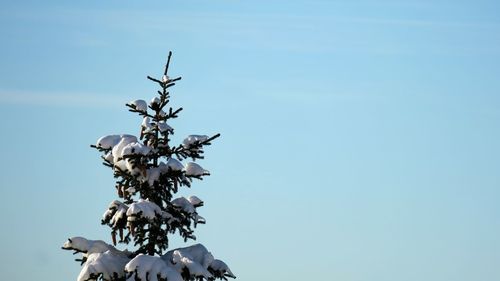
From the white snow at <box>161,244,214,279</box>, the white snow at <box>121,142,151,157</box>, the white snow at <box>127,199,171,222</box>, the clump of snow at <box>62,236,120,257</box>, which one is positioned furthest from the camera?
the clump of snow at <box>62,236,120,257</box>

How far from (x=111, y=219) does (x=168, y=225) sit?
55.7 inches

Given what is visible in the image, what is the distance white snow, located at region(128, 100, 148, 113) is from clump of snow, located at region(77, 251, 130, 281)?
12.2ft

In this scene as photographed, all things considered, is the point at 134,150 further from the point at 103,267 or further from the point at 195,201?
the point at 103,267

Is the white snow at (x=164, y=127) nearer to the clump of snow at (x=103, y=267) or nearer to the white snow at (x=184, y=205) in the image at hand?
the white snow at (x=184, y=205)

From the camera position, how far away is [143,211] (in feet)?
79.7

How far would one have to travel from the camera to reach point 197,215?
84.4ft

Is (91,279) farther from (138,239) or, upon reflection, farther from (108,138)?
(108,138)

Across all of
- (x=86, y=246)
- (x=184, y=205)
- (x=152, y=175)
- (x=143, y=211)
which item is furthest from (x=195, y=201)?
(x=86, y=246)

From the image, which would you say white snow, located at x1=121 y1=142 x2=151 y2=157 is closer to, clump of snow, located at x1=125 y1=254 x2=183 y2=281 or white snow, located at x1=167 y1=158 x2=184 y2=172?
white snow, located at x1=167 y1=158 x2=184 y2=172

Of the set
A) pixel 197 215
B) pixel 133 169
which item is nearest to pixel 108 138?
pixel 133 169

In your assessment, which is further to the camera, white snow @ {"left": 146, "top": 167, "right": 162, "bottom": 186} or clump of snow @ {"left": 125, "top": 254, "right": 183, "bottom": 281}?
white snow @ {"left": 146, "top": 167, "right": 162, "bottom": 186}

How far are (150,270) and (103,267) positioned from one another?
4.20 feet

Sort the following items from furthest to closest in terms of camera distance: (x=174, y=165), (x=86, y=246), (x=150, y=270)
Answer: (x=174, y=165)
(x=86, y=246)
(x=150, y=270)

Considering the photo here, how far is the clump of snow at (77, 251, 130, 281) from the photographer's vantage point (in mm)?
24094
